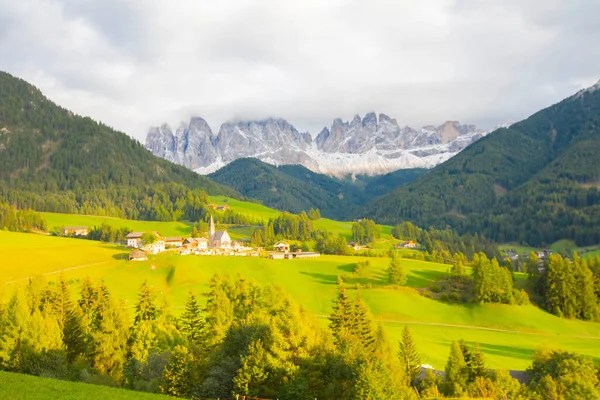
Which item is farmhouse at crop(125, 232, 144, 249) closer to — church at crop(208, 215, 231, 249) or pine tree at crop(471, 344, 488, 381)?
church at crop(208, 215, 231, 249)

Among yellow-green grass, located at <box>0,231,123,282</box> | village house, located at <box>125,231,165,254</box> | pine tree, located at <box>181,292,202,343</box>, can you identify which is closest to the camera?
pine tree, located at <box>181,292,202,343</box>

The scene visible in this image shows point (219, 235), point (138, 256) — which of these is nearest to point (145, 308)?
point (138, 256)

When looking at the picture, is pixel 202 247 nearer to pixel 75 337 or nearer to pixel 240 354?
pixel 75 337

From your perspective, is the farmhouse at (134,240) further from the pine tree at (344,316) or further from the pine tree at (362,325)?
the pine tree at (362,325)

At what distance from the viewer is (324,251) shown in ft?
474

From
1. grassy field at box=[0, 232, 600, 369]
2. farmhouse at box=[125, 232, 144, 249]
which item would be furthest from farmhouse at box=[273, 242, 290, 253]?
farmhouse at box=[125, 232, 144, 249]

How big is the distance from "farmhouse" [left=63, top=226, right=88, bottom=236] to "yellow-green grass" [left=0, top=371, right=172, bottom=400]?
151 metres

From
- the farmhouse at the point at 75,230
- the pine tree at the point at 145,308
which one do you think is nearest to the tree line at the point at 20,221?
the farmhouse at the point at 75,230

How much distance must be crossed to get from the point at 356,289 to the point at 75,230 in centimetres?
12050

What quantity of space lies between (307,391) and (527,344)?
53247 mm

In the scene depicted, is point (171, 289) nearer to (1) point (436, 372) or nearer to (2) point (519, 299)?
(1) point (436, 372)

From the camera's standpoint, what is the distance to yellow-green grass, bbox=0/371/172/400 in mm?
25844

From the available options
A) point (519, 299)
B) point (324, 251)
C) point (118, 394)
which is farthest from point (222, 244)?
point (118, 394)

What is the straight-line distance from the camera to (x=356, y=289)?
9538cm
